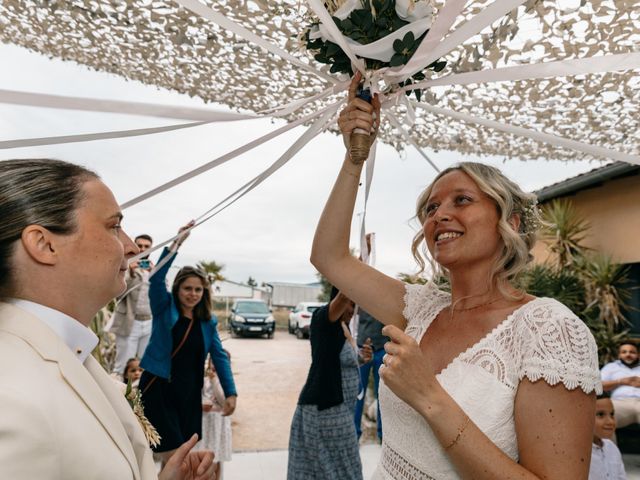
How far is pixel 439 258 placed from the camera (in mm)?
1752

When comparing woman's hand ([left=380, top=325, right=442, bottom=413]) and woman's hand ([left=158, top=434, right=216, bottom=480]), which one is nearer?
woman's hand ([left=380, top=325, right=442, bottom=413])

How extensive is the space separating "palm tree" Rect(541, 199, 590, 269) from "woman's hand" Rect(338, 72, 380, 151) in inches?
339

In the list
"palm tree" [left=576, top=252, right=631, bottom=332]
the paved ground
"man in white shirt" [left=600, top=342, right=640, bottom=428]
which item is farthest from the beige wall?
the paved ground

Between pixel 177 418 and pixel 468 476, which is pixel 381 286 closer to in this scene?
pixel 468 476

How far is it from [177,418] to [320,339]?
124 centimetres

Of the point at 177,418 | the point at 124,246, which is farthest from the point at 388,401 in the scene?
the point at 177,418

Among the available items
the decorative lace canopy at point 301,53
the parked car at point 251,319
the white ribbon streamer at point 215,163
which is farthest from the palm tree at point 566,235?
the parked car at point 251,319

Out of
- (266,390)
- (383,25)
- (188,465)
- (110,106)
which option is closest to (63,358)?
(188,465)

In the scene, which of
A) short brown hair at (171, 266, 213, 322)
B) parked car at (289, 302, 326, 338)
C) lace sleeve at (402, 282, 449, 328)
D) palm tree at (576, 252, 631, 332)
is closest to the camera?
lace sleeve at (402, 282, 449, 328)

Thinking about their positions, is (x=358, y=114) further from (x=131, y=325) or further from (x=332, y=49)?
(x=131, y=325)

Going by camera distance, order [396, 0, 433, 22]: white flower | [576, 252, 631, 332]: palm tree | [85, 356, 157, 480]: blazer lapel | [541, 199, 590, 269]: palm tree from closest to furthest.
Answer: [85, 356, 157, 480]: blazer lapel < [396, 0, 433, 22]: white flower < [576, 252, 631, 332]: palm tree < [541, 199, 590, 269]: palm tree

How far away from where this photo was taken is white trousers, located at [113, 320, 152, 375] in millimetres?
5871

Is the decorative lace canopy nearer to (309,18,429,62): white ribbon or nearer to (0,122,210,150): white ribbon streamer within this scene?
(309,18,429,62): white ribbon

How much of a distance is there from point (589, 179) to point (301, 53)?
27.3 feet
